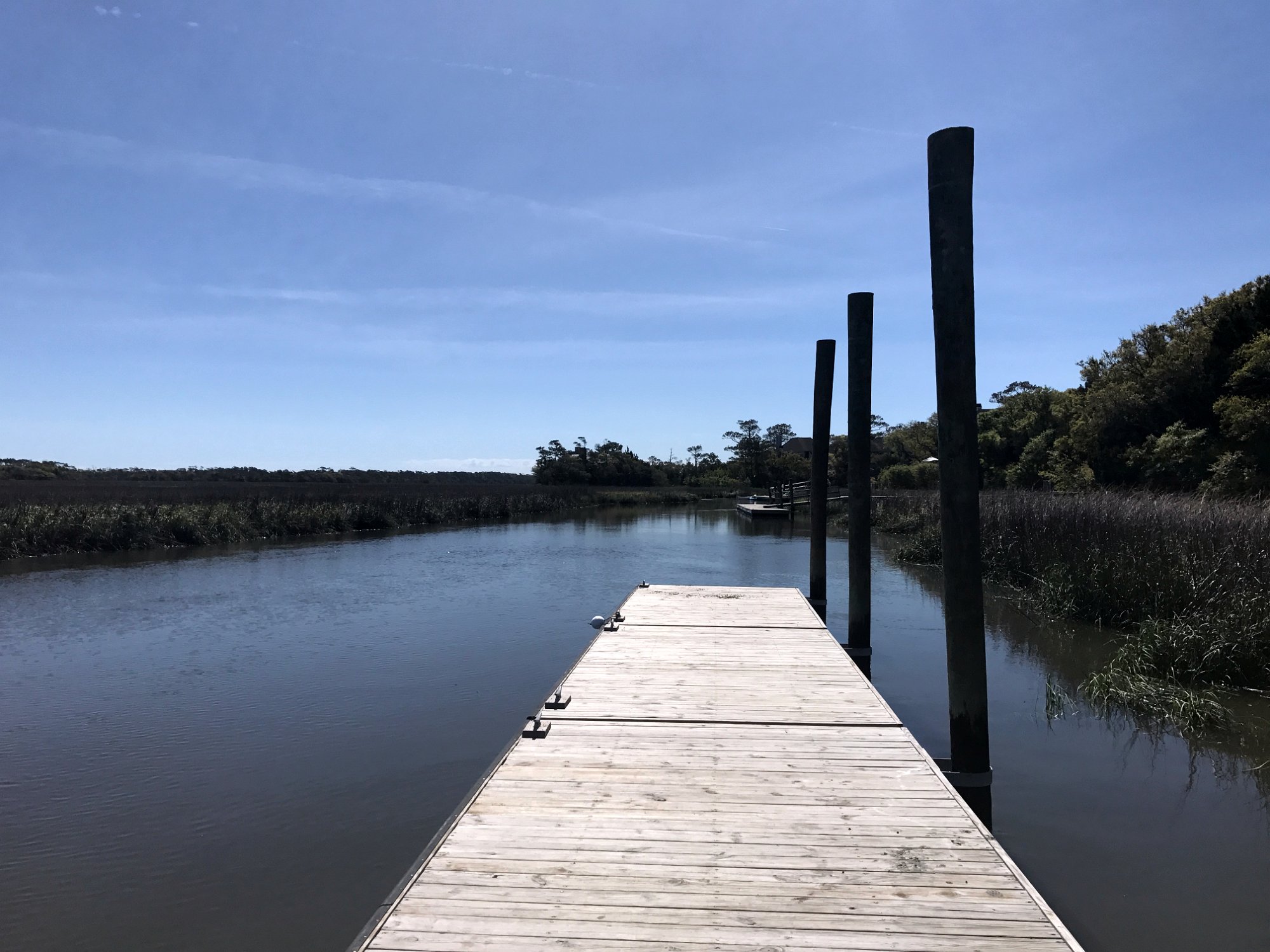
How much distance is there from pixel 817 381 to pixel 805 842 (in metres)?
8.95

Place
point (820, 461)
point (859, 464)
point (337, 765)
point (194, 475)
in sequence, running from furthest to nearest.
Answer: point (194, 475)
point (820, 461)
point (859, 464)
point (337, 765)

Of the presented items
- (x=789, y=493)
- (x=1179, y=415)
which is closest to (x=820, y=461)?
(x=1179, y=415)

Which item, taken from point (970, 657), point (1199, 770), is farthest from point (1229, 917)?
point (1199, 770)

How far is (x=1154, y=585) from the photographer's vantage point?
9078mm

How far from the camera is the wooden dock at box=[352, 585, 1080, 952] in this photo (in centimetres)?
258

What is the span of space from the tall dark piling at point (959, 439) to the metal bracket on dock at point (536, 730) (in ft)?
7.47

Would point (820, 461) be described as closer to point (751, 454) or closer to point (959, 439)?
point (959, 439)

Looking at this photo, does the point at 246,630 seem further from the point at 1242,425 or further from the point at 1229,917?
the point at 1242,425

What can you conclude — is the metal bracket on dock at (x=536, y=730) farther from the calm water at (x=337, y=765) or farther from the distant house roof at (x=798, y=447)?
the distant house roof at (x=798, y=447)

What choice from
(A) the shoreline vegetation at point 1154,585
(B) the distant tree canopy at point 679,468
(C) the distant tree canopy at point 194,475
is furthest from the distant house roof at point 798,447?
(A) the shoreline vegetation at point 1154,585

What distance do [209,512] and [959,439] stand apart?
20.8 meters

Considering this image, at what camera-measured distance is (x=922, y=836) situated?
3.27 m

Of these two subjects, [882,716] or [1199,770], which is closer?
[882,716]

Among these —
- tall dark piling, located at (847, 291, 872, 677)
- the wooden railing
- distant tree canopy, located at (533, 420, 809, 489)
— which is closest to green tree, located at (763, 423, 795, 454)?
distant tree canopy, located at (533, 420, 809, 489)
